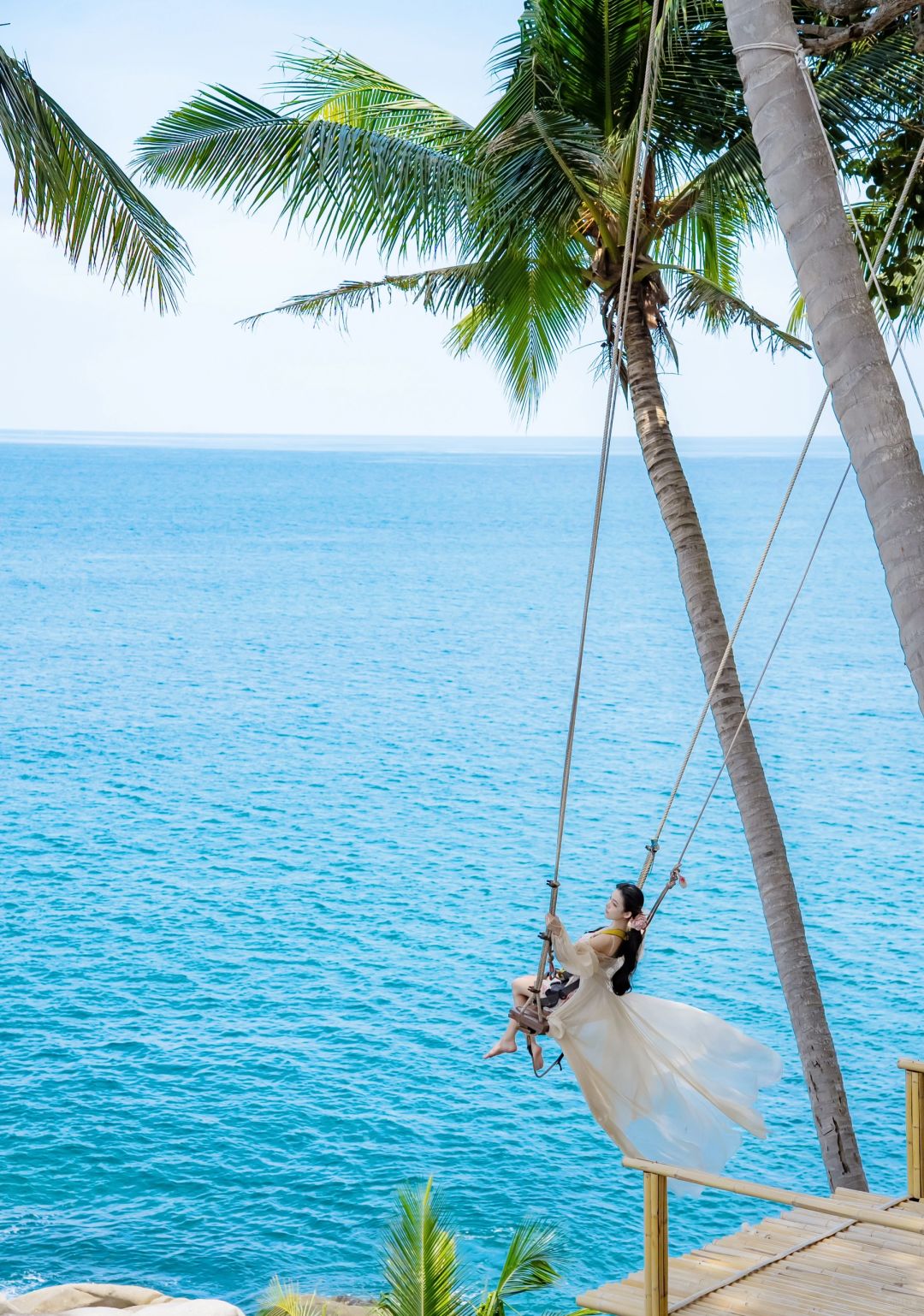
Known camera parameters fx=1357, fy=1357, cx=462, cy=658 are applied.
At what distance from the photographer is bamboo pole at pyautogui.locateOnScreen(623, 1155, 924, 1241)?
3516 mm

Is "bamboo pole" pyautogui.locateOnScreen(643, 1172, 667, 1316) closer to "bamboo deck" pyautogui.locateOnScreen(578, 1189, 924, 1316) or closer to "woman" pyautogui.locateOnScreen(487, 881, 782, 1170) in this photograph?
"bamboo deck" pyautogui.locateOnScreen(578, 1189, 924, 1316)

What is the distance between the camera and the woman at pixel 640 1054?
513 cm

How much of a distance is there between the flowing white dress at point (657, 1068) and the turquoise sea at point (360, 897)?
6.03 m

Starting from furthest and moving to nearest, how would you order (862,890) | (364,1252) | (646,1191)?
(862,890) < (364,1252) < (646,1191)

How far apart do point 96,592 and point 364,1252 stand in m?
36.5

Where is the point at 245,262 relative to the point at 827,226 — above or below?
above

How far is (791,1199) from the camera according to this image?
365 centimetres

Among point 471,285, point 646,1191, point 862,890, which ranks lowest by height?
point 862,890

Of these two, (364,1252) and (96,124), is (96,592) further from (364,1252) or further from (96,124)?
(96,124)

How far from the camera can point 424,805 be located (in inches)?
976

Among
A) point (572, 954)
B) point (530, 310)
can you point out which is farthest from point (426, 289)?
point (572, 954)

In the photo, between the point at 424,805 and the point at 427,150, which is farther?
the point at 424,805

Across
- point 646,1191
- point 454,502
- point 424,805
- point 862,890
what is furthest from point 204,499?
point 646,1191

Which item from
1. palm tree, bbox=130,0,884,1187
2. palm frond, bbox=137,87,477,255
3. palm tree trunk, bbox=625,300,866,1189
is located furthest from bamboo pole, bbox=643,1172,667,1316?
palm frond, bbox=137,87,477,255
